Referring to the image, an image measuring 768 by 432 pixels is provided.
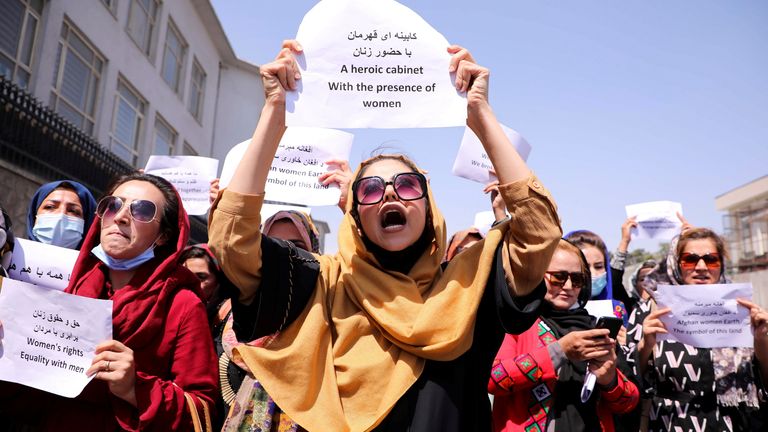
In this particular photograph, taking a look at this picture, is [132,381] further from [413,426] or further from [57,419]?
[413,426]

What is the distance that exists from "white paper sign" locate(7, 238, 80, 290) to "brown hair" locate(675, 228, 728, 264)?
130 inches

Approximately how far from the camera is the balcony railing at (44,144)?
7.34 metres

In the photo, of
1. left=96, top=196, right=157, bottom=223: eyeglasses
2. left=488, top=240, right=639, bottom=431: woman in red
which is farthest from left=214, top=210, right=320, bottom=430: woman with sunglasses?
left=488, top=240, right=639, bottom=431: woman in red

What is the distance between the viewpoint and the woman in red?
2477mm

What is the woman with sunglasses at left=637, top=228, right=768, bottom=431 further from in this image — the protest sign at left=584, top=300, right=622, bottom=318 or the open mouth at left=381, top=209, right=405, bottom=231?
the open mouth at left=381, top=209, right=405, bottom=231

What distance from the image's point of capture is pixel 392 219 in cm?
195

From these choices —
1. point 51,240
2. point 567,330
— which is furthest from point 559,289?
point 51,240

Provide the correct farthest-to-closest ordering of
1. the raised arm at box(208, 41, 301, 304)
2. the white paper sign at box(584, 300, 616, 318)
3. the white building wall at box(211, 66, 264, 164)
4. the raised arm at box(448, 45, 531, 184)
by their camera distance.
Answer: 1. the white building wall at box(211, 66, 264, 164)
2. the white paper sign at box(584, 300, 616, 318)
3. the raised arm at box(448, 45, 531, 184)
4. the raised arm at box(208, 41, 301, 304)

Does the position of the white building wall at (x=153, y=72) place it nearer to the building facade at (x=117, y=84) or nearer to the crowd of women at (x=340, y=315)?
the building facade at (x=117, y=84)

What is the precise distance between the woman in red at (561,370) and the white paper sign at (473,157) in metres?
1.07

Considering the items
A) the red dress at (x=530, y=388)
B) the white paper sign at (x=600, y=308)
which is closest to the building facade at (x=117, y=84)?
the red dress at (x=530, y=388)

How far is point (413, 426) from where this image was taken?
1694 millimetres

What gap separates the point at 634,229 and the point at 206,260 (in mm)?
3847

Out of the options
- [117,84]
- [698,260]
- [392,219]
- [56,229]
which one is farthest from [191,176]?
[117,84]
